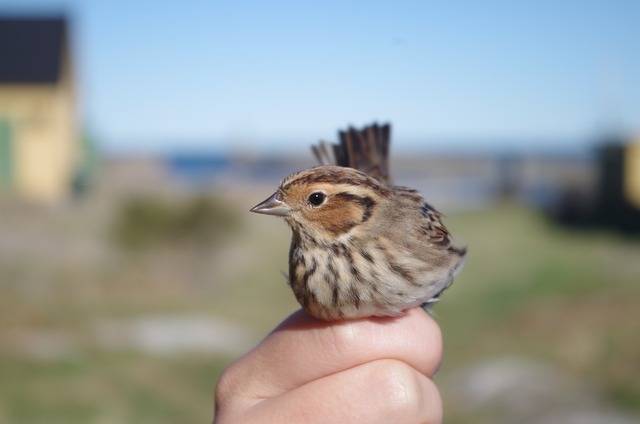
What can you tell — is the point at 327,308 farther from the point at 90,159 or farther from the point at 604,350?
the point at 90,159

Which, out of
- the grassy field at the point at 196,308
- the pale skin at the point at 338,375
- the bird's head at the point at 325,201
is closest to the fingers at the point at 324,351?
the pale skin at the point at 338,375

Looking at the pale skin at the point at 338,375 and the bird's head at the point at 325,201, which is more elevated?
the bird's head at the point at 325,201

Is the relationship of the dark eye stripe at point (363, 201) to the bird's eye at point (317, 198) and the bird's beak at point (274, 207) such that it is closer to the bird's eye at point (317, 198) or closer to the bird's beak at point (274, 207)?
the bird's eye at point (317, 198)

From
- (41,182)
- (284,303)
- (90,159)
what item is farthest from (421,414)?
(90,159)

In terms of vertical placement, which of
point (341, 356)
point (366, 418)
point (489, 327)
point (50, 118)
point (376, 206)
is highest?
point (50, 118)

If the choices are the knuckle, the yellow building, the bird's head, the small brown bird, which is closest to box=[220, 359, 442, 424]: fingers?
the knuckle
